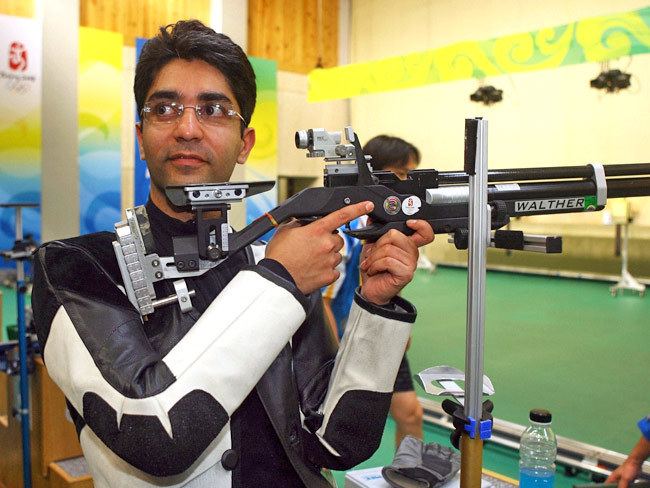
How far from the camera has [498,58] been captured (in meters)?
4.21

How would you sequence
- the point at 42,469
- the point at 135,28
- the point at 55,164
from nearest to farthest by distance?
the point at 42,469 < the point at 55,164 < the point at 135,28

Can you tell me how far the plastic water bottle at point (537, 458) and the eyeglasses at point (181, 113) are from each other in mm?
1017

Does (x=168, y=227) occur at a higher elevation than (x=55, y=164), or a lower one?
lower

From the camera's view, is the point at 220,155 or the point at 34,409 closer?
the point at 220,155

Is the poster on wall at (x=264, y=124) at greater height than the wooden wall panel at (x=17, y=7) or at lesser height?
lesser

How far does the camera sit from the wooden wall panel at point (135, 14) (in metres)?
9.08

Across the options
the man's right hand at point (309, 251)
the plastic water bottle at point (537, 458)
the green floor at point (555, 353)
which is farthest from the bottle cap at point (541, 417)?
the green floor at point (555, 353)

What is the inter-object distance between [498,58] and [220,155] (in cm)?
346

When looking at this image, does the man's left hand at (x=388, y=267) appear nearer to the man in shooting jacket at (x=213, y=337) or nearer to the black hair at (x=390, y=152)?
the man in shooting jacket at (x=213, y=337)

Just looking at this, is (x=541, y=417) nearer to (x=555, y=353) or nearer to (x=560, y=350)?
(x=555, y=353)

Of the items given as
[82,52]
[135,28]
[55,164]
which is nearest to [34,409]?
[55,164]

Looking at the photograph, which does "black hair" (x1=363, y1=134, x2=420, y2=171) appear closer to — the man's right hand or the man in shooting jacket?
the man in shooting jacket

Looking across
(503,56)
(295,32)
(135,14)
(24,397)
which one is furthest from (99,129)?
(24,397)

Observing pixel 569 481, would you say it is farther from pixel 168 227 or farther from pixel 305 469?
pixel 168 227
